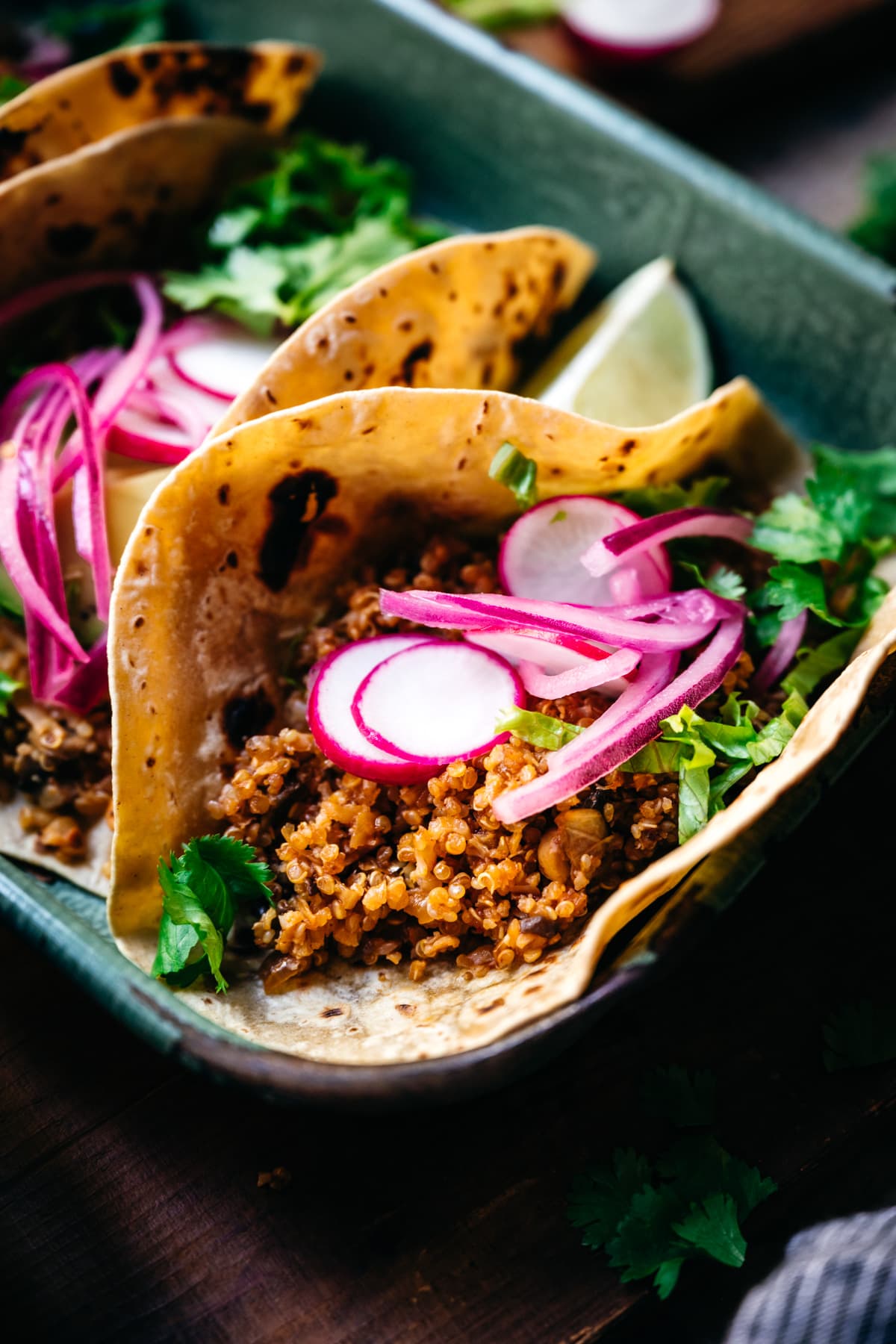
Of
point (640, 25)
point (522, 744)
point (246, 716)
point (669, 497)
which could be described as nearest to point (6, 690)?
point (246, 716)

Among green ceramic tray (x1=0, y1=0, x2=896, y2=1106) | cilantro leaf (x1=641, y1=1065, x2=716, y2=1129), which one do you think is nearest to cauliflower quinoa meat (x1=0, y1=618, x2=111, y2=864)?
green ceramic tray (x1=0, y1=0, x2=896, y2=1106)

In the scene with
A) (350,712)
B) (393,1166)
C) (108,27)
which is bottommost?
(393,1166)

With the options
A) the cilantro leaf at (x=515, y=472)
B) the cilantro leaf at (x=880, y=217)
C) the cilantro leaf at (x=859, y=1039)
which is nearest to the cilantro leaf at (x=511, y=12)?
the cilantro leaf at (x=880, y=217)

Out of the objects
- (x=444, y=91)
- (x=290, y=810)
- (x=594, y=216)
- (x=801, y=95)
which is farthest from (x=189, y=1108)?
(x=801, y=95)

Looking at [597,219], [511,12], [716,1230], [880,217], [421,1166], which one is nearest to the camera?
[716,1230]

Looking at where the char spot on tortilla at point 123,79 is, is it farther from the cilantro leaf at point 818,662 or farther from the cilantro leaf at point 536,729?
the cilantro leaf at point 818,662

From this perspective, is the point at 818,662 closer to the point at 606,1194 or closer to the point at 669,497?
the point at 669,497

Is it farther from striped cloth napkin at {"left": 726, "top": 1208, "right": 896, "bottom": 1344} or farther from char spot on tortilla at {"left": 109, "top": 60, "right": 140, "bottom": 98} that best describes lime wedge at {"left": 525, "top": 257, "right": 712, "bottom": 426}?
striped cloth napkin at {"left": 726, "top": 1208, "right": 896, "bottom": 1344}
